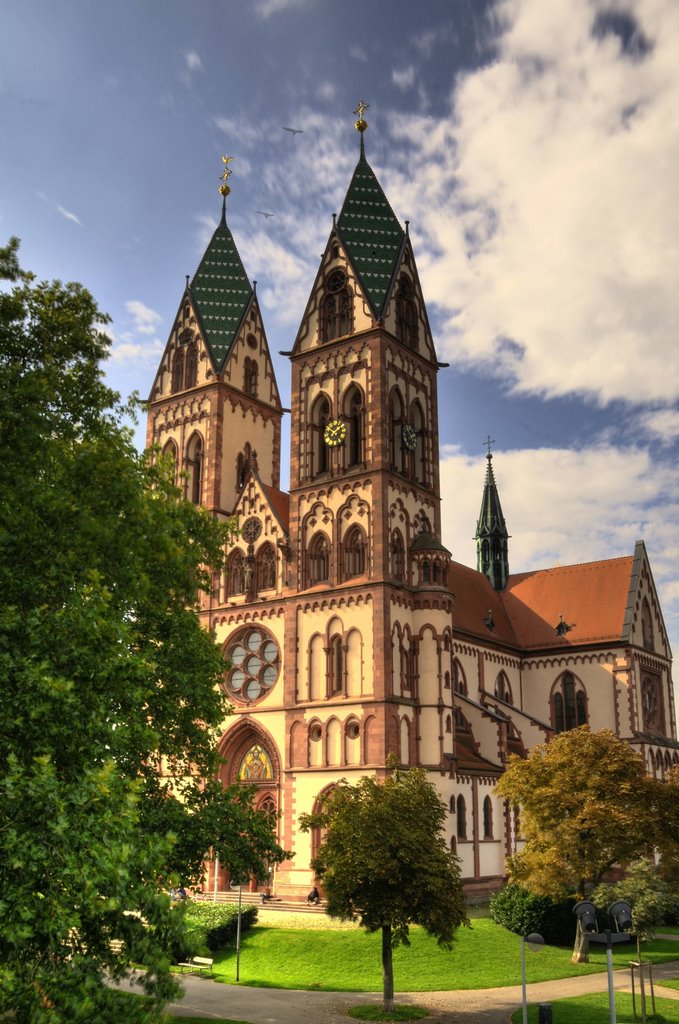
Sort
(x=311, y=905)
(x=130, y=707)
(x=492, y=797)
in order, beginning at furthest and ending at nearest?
(x=492, y=797), (x=311, y=905), (x=130, y=707)

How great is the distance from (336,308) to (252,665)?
1809 cm

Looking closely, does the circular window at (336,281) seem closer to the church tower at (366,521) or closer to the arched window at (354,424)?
the church tower at (366,521)

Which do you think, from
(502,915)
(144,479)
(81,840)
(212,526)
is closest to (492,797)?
(502,915)

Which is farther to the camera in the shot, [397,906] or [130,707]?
[397,906]

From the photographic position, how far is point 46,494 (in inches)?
622

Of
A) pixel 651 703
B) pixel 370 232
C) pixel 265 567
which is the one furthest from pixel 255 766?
pixel 370 232

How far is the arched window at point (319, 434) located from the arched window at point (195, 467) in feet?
26.8

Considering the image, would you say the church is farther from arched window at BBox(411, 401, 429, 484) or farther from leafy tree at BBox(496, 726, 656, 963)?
leafy tree at BBox(496, 726, 656, 963)

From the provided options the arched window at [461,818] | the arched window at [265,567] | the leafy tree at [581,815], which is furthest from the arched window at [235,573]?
the leafy tree at [581,815]

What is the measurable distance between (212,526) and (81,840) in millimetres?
12938

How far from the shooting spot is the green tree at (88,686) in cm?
986

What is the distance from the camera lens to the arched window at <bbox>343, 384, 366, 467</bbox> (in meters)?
44.8

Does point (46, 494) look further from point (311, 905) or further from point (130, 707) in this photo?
point (311, 905)

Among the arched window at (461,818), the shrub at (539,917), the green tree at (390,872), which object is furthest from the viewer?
the arched window at (461,818)
